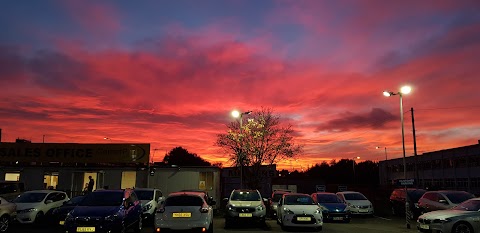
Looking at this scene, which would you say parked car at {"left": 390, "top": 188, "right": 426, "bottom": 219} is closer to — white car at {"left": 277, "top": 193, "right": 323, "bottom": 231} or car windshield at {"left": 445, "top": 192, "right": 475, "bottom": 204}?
car windshield at {"left": 445, "top": 192, "right": 475, "bottom": 204}

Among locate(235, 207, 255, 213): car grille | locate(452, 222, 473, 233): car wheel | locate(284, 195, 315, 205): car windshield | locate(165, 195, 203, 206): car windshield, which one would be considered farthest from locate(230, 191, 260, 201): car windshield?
locate(452, 222, 473, 233): car wheel

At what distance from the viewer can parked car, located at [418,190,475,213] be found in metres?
18.5

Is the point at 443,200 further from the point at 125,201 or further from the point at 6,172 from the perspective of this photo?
the point at 6,172

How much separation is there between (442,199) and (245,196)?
9648 mm

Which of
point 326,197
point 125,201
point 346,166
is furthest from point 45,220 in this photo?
point 346,166

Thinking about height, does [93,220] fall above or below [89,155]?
below

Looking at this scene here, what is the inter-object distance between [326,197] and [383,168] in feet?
278

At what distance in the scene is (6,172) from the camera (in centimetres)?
3459

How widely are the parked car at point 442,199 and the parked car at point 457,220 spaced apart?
3.80 metres

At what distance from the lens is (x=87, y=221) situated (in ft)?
39.3

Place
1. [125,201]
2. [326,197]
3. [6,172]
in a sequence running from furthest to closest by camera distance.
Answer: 1. [6,172]
2. [326,197]
3. [125,201]

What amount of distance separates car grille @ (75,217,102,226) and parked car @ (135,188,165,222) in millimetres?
6644

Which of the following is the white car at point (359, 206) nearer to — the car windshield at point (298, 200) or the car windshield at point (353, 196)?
the car windshield at point (353, 196)

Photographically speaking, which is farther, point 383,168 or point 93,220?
point 383,168
